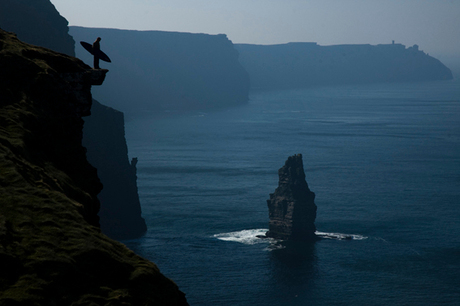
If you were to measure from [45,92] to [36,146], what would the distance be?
273 cm

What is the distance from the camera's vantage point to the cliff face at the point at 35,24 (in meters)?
75.8

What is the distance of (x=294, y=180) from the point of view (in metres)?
85.9

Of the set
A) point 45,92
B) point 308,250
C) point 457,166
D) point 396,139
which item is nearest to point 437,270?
point 308,250

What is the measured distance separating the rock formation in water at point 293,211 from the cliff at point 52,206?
6692 centimetres

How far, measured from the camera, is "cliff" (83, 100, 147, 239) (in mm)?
81812

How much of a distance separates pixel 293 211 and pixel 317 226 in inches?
320

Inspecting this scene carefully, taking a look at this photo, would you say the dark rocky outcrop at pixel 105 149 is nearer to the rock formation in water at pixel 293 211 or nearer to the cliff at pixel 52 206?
the rock formation in water at pixel 293 211

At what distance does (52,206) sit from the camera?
13.3 meters

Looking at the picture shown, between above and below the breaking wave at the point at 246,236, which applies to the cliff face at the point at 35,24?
above

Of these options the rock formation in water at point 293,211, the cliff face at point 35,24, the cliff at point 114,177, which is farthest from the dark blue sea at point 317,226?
the cliff face at point 35,24

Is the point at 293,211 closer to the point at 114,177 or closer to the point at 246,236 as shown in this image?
the point at 246,236

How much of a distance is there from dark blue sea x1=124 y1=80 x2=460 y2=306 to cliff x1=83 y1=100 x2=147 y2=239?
4.92 meters

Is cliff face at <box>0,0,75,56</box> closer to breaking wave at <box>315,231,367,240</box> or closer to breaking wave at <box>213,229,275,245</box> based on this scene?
breaking wave at <box>213,229,275,245</box>

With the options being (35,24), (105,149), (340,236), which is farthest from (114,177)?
(340,236)
